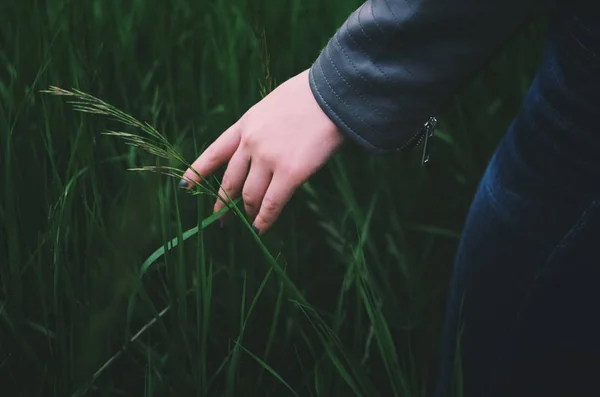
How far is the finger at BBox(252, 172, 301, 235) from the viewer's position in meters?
0.80

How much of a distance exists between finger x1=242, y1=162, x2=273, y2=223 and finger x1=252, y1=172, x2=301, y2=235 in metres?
0.01

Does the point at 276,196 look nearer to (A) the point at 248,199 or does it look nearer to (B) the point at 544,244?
(A) the point at 248,199

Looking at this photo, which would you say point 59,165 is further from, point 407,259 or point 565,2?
point 565,2

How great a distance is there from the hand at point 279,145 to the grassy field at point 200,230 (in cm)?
6

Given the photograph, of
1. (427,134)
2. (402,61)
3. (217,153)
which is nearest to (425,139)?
(427,134)

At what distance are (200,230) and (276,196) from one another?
0.29ft

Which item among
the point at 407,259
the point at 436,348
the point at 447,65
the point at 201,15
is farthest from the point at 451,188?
the point at 447,65

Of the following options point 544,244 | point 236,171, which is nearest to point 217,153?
point 236,171

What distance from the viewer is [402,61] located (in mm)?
759

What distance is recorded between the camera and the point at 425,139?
32.9 inches

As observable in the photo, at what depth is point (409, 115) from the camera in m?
0.79

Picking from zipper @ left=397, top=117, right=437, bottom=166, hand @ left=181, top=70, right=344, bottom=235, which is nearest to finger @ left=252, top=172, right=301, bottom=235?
hand @ left=181, top=70, right=344, bottom=235

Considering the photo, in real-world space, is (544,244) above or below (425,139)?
below

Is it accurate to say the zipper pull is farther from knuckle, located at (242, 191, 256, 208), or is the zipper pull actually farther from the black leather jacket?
knuckle, located at (242, 191, 256, 208)
